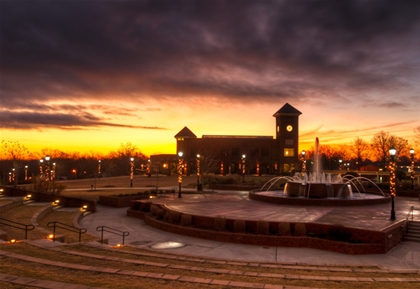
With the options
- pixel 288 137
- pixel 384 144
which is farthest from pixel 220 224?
pixel 384 144

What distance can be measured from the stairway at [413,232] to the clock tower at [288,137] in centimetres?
6839

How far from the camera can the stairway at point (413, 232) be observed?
60.2 ft

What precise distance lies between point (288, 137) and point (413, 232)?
228 ft

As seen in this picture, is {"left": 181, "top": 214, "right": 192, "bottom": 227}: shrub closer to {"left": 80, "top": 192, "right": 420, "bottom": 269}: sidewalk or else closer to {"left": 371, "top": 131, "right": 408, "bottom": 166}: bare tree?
{"left": 80, "top": 192, "right": 420, "bottom": 269}: sidewalk

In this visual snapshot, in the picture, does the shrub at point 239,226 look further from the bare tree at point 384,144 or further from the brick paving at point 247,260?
the bare tree at point 384,144

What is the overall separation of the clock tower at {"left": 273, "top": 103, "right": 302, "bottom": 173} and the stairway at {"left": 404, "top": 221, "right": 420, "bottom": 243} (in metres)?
68.4

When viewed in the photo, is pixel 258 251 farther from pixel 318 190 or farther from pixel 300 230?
pixel 318 190

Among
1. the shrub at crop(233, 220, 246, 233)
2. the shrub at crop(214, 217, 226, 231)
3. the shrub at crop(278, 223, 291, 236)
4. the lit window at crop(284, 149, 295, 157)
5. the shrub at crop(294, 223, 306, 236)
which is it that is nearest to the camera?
the shrub at crop(294, 223, 306, 236)

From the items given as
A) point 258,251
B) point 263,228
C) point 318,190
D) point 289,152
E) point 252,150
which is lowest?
point 258,251

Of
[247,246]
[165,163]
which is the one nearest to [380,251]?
[247,246]

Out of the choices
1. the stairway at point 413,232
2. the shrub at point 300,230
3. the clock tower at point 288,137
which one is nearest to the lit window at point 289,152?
the clock tower at point 288,137

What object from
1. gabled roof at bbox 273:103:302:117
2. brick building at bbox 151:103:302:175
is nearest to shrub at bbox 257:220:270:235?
brick building at bbox 151:103:302:175

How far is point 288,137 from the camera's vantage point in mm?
87625

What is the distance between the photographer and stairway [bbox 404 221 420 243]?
18.3 meters
